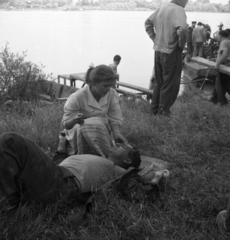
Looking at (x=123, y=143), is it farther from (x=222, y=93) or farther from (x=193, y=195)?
(x=222, y=93)

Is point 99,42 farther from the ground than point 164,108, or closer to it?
closer to it

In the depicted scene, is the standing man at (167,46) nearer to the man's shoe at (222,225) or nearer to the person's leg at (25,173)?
the man's shoe at (222,225)

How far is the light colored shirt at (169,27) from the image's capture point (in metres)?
5.03

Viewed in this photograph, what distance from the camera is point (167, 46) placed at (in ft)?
17.0

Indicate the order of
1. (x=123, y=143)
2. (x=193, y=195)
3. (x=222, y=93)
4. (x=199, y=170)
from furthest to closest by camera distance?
(x=222, y=93), (x=123, y=143), (x=199, y=170), (x=193, y=195)

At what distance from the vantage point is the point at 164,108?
534cm

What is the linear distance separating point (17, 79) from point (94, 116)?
451 cm

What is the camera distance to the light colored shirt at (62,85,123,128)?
3.51 m

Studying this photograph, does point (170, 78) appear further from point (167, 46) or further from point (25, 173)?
point (25, 173)

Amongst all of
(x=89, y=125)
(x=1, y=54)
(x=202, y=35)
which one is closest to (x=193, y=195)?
(x=89, y=125)

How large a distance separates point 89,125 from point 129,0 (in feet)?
167

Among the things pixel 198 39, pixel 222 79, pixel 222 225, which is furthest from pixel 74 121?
pixel 198 39

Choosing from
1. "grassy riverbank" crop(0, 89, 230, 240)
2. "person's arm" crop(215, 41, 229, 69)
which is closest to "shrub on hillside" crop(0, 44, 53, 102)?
"grassy riverbank" crop(0, 89, 230, 240)

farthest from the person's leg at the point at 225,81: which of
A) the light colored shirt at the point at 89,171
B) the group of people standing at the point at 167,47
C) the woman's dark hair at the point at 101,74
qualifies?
the light colored shirt at the point at 89,171
